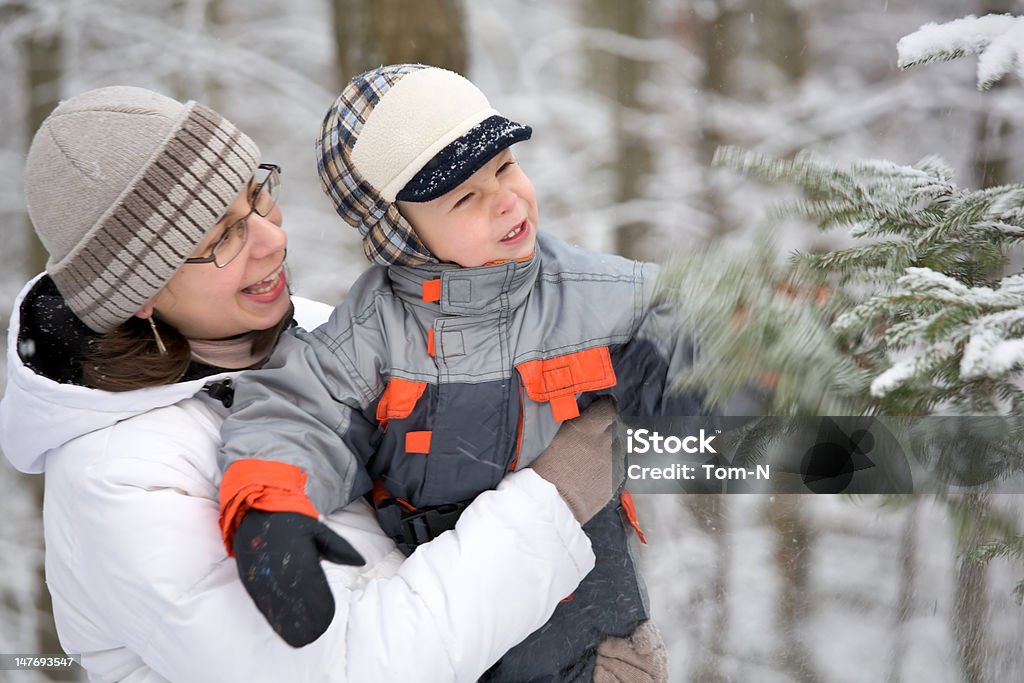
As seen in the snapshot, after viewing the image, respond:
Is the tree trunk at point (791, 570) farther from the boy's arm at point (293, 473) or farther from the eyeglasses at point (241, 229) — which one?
the eyeglasses at point (241, 229)

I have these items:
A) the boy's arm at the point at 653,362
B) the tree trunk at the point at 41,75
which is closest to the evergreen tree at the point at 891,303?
the boy's arm at the point at 653,362

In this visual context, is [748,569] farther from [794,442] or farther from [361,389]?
[794,442]

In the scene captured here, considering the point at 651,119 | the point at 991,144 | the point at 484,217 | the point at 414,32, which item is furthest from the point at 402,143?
the point at 651,119

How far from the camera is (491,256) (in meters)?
1.54

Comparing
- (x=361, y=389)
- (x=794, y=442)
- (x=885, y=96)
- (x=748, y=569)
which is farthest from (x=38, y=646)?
(x=885, y=96)

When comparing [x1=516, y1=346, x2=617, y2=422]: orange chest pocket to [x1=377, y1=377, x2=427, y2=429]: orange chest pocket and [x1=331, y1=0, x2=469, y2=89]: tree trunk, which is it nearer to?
[x1=377, y1=377, x2=427, y2=429]: orange chest pocket

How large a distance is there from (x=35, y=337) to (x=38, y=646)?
4239 mm

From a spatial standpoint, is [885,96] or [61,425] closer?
[61,425]

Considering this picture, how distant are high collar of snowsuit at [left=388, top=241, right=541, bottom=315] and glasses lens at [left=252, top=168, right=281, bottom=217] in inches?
12.4

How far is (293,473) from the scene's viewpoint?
133 centimetres

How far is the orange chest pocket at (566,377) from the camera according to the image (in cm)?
153

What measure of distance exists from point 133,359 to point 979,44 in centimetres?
146

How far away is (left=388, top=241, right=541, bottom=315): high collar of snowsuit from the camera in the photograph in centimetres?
153

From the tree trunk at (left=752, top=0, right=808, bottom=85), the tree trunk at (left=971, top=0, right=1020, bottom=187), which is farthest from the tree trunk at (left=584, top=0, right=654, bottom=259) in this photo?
the tree trunk at (left=971, top=0, right=1020, bottom=187)
